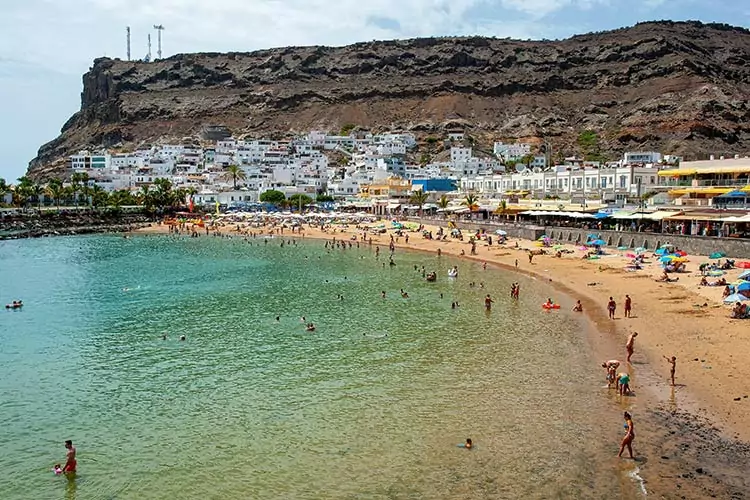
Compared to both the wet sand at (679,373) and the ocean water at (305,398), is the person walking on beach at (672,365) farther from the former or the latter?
the ocean water at (305,398)

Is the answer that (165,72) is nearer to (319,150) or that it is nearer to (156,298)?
(319,150)

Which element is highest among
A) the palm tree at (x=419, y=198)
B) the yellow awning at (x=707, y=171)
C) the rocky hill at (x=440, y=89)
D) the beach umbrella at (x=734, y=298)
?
the rocky hill at (x=440, y=89)

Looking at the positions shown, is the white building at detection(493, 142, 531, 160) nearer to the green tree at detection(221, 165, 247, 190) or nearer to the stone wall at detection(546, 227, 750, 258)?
the green tree at detection(221, 165, 247, 190)

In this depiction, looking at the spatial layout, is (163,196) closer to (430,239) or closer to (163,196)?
(163,196)

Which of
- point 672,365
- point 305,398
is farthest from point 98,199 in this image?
point 672,365

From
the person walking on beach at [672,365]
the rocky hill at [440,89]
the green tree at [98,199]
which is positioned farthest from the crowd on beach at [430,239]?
the rocky hill at [440,89]

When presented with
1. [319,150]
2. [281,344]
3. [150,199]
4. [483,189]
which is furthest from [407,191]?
[281,344]
